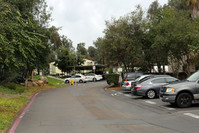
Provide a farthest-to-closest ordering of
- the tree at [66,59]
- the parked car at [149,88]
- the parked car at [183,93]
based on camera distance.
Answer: the tree at [66,59], the parked car at [149,88], the parked car at [183,93]

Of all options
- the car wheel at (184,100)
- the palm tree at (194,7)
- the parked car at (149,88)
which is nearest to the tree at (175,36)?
the palm tree at (194,7)

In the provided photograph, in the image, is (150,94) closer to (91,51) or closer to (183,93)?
(183,93)

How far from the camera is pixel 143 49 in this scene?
30234 mm

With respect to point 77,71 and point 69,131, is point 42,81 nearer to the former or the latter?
point 69,131

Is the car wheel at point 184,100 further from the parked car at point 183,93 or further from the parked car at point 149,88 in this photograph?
the parked car at point 149,88

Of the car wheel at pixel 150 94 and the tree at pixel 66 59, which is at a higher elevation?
the tree at pixel 66 59

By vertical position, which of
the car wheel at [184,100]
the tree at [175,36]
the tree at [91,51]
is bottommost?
the car wheel at [184,100]

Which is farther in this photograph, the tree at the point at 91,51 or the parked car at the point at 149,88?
the tree at the point at 91,51

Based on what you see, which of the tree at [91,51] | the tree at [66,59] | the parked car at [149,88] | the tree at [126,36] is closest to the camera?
the parked car at [149,88]

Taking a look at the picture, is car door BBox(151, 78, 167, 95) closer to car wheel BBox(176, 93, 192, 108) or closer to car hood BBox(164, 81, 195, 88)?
car hood BBox(164, 81, 195, 88)

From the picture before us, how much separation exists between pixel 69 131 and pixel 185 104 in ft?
22.0

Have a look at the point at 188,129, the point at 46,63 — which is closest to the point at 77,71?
the point at 46,63

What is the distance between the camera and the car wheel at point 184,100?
12.2 m

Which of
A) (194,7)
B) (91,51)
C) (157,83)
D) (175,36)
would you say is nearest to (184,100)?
(157,83)
